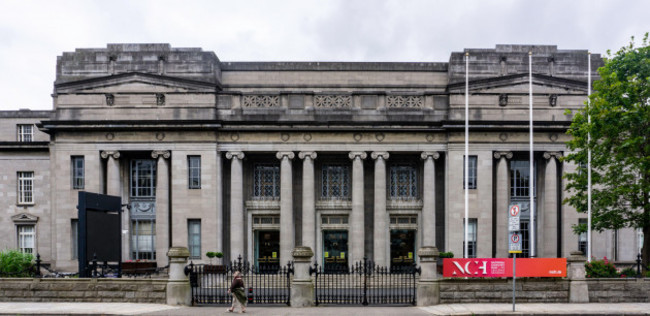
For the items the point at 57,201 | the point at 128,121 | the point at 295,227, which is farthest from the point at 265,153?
the point at 57,201

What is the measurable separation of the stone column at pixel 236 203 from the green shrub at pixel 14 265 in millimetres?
11733

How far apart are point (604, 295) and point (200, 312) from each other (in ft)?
50.9

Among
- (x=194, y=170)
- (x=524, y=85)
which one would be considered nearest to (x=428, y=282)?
(x=194, y=170)

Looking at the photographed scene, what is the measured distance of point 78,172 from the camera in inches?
1387

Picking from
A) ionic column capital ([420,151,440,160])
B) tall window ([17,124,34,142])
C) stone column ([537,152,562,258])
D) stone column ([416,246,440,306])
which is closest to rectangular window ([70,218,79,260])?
tall window ([17,124,34,142])

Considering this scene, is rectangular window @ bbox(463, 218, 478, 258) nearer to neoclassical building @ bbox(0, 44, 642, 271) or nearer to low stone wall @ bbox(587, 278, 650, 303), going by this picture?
neoclassical building @ bbox(0, 44, 642, 271)

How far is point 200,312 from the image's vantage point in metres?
19.0

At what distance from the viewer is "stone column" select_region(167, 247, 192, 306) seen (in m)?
20.5

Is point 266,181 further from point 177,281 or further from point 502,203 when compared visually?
point 177,281

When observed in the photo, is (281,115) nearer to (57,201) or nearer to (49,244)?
(57,201)

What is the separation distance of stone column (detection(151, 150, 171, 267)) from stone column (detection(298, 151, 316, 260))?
8923 millimetres

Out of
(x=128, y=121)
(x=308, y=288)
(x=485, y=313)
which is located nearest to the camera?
(x=485, y=313)

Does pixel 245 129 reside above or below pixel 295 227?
above

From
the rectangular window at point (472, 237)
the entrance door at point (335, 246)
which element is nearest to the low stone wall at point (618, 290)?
the rectangular window at point (472, 237)
